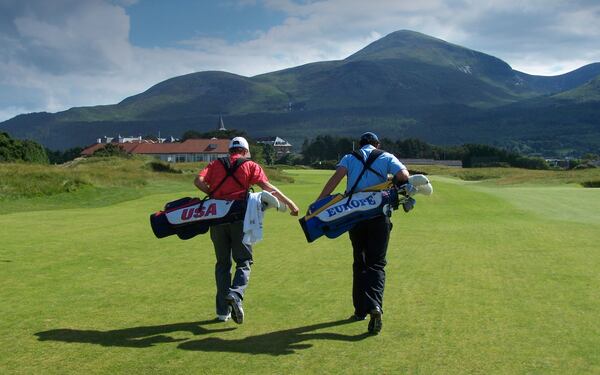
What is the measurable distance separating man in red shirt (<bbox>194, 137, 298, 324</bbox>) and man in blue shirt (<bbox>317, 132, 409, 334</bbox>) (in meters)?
0.92

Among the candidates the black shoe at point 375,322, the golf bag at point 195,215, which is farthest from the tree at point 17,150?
the black shoe at point 375,322

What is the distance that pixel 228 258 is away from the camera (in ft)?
27.2

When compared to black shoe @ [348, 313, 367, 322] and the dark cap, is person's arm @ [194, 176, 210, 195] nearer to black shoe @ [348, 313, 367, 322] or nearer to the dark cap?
the dark cap

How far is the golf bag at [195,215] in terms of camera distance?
7.99 metres

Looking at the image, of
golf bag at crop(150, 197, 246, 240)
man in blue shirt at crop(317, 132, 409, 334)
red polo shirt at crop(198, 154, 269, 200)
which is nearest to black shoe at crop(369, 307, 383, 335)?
man in blue shirt at crop(317, 132, 409, 334)

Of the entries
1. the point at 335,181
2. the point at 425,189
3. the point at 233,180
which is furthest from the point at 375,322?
the point at 233,180

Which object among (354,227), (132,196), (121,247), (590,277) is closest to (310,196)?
(132,196)

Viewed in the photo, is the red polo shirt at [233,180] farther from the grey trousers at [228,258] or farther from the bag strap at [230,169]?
the grey trousers at [228,258]

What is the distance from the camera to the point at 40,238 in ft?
52.9

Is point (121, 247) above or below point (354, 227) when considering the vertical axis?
below

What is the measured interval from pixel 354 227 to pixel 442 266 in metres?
4.94

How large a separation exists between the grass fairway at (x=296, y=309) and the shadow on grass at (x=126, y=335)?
2 centimetres

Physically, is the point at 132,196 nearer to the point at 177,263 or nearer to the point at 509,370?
the point at 177,263

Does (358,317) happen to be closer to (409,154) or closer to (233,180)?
(233,180)
